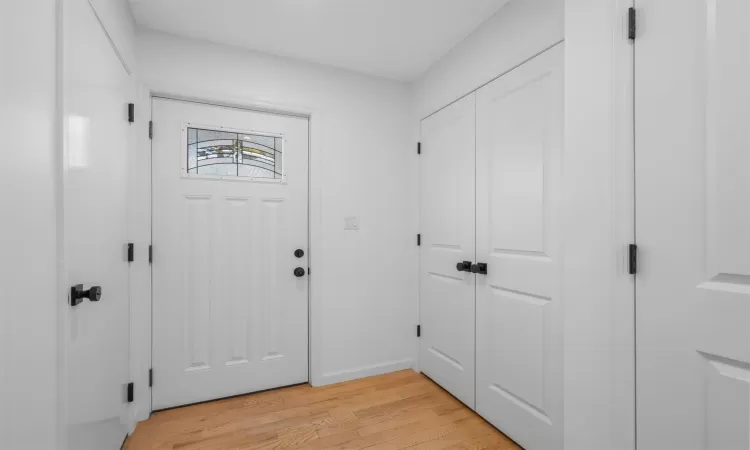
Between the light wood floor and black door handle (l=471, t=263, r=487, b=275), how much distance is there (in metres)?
0.91

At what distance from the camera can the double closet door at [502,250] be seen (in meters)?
1.68

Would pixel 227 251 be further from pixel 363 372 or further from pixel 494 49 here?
pixel 494 49

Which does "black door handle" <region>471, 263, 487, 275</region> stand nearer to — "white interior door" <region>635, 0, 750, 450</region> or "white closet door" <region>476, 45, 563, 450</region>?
"white closet door" <region>476, 45, 563, 450</region>

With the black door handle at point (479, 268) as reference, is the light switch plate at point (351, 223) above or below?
above

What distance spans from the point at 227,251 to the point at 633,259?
2208mm

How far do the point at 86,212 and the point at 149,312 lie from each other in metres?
1.04

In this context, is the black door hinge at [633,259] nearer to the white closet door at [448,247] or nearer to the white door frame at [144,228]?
the white closet door at [448,247]

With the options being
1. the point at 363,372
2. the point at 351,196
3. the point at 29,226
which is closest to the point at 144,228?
the point at 29,226

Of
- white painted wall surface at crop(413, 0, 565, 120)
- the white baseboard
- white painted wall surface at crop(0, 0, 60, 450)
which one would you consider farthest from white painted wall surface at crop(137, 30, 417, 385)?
white painted wall surface at crop(0, 0, 60, 450)

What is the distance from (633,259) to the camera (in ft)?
3.69

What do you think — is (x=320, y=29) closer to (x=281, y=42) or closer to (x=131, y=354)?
(x=281, y=42)

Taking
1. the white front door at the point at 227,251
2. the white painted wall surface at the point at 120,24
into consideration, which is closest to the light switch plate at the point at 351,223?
the white front door at the point at 227,251

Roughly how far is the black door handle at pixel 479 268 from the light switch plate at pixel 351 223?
966mm

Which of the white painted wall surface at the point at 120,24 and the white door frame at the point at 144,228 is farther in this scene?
the white door frame at the point at 144,228
